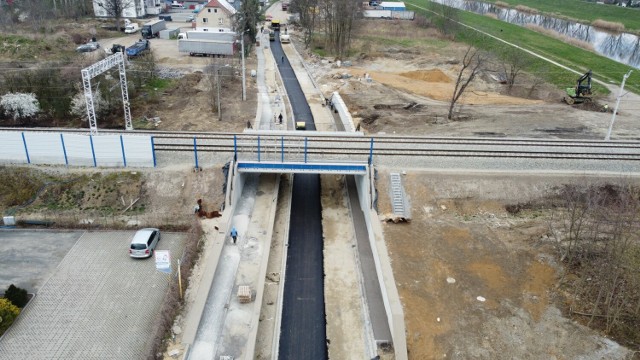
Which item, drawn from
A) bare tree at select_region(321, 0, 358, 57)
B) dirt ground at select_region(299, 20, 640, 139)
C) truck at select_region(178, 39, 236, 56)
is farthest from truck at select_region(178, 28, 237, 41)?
bare tree at select_region(321, 0, 358, 57)

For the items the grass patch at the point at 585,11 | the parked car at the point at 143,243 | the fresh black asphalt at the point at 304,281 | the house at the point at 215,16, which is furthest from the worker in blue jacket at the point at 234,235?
the grass patch at the point at 585,11

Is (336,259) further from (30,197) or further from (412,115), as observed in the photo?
(412,115)

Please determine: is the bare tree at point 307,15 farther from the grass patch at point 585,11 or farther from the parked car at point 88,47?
the grass patch at point 585,11

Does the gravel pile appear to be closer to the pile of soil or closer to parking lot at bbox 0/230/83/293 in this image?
the pile of soil

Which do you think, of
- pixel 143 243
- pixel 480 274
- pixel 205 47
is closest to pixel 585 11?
pixel 205 47

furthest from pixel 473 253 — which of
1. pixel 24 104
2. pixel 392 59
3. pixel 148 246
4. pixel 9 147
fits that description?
pixel 392 59

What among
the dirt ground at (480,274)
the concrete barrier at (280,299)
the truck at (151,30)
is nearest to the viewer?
the dirt ground at (480,274)
